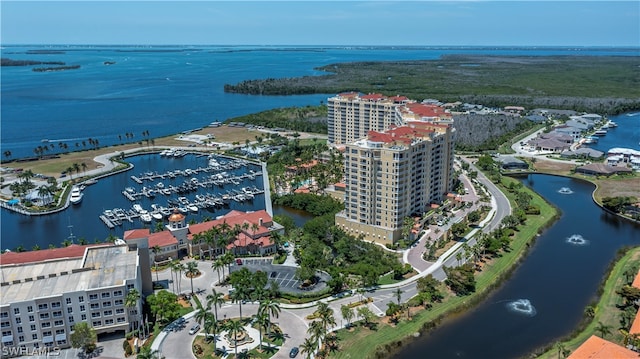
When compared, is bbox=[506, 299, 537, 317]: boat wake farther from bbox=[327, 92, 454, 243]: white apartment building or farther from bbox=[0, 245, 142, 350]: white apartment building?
bbox=[0, 245, 142, 350]: white apartment building

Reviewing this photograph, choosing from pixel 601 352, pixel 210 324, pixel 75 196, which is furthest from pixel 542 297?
pixel 75 196

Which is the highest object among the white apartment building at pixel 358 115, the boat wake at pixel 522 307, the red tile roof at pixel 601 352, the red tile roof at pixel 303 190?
the white apartment building at pixel 358 115

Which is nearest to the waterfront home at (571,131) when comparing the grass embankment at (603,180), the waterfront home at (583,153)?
the waterfront home at (583,153)

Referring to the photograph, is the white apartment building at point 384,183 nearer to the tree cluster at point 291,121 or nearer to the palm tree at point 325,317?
the palm tree at point 325,317

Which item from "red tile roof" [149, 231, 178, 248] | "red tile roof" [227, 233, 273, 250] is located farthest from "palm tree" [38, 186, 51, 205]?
"red tile roof" [227, 233, 273, 250]

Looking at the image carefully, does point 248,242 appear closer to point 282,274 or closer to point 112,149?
point 282,274

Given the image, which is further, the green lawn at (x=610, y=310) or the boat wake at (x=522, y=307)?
the boat wake at (x=522, y=307)

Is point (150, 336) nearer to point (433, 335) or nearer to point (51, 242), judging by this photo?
point (433, 335)
